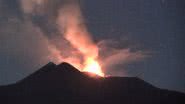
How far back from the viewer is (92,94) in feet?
380

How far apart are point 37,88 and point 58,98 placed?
649cm

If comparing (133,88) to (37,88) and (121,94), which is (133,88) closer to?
(121,94)

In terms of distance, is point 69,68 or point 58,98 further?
point 69,68

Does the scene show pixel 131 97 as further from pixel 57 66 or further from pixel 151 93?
pixel 57 66

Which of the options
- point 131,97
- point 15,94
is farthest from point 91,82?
point 15,94

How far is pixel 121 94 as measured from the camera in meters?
116

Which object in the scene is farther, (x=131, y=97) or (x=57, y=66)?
(x=57, y=66)

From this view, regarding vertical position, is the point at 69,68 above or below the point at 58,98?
above

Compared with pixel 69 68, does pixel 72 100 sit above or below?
below

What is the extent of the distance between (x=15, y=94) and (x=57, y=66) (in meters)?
14.2

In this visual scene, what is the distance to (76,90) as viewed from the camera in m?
117

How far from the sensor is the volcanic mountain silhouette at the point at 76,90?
113 metres

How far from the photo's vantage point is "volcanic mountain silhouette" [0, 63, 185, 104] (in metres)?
113

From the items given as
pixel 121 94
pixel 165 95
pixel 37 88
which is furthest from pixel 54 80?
pixel 165 95
